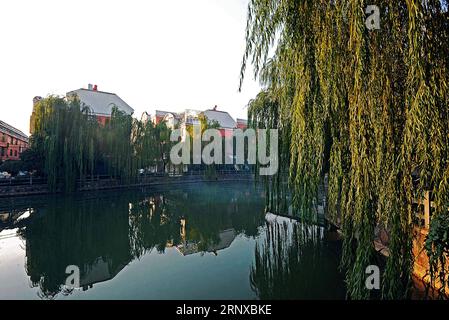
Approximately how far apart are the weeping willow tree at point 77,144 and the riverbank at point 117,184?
40 centimetres

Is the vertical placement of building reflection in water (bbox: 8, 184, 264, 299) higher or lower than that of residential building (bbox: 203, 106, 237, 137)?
lower

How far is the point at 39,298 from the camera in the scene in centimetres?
360

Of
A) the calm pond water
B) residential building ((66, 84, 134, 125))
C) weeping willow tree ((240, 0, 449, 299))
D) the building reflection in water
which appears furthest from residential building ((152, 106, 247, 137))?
weeping willow tree ((240, 0, 449, 299))

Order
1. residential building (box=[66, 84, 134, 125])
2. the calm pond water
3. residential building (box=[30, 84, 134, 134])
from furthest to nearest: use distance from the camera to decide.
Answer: residential building (box=[66, 84, 134, 125]) < residential building (box=[30, 84, 134, 134]) < the calm pond water

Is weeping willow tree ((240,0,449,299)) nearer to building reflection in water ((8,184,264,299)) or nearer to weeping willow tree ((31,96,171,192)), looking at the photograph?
building reflection in water ((8,184,264,299))

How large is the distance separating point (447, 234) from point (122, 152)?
14.6m

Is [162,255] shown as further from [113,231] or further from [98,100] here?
[98,100]

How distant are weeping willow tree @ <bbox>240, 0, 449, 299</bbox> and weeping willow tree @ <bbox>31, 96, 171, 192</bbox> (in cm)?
1232

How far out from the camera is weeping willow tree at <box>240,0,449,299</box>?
153 centimetres

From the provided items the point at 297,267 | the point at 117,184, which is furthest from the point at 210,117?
the point at 297,267

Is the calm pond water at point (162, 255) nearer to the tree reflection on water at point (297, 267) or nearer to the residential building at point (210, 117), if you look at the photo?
the tree reflection on water at point (297, 267)

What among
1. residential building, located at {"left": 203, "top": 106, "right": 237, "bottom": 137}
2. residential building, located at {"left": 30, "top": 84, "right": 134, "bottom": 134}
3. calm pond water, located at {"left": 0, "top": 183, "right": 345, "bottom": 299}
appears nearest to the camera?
calm pond water, located at {"left": 0, "top": 183, "right": 345, "bottom": 299}

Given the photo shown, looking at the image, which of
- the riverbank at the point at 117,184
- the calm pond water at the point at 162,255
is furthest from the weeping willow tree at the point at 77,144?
the calm pond water at the point at 162,255
